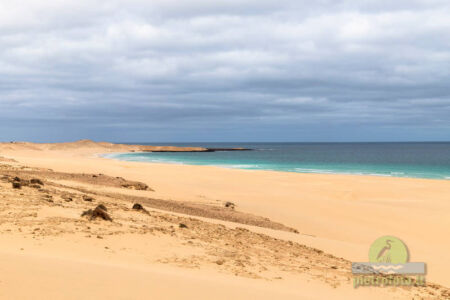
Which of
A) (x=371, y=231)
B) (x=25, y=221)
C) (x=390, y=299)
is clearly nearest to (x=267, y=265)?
(x=390, y=299)

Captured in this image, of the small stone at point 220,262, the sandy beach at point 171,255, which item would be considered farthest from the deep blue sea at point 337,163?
the small stone at point 220,262

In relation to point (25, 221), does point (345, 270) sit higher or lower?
lower

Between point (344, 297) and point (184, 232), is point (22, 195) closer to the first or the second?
point (184, 232)

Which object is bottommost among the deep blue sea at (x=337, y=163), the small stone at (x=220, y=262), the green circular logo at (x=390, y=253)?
the green circular logo at (x=390, y=253)

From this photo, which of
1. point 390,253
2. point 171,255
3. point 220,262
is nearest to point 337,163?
point 390,253

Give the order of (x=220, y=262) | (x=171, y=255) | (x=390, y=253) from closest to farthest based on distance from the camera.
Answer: (x=220, y=262) → (x=171, y=255) → (x=390, y=253)

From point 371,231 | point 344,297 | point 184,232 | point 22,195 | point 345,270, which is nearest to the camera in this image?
point 344,297

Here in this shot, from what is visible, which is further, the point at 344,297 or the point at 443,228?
the point at 443,228

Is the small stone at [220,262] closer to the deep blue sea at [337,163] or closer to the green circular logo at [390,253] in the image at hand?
the green circular logo at [390,253]

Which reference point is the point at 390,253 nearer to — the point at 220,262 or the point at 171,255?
the point at 220,262

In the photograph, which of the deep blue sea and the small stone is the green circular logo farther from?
the deep blue sea

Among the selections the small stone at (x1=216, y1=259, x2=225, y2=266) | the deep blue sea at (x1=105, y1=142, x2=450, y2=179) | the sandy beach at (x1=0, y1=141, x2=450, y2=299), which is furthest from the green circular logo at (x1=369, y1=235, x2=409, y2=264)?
the deep blue sea at (x1=105, y1=142, x2=450, y2=179)

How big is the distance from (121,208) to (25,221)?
11.7ft

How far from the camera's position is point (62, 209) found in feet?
35.4
